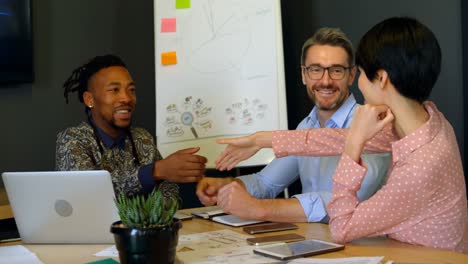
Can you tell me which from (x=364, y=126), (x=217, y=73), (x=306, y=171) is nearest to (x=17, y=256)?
(x=364, y=126)

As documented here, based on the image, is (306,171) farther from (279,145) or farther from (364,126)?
(364,126)

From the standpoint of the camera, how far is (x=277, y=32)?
9.19 feet

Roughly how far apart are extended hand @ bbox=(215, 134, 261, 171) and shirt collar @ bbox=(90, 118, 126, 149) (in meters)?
0.69

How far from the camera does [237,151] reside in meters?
1.79

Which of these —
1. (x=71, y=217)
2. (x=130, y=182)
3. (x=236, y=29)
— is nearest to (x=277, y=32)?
(x=236, y=29)

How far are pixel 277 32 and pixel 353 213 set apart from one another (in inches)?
61.9

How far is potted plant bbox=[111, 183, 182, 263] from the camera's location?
108cm

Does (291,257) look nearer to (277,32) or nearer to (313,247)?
(313,247)

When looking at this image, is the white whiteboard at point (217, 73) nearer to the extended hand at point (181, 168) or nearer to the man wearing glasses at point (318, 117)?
the man wearing glasses at point (318, 117)

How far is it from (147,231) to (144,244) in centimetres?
3

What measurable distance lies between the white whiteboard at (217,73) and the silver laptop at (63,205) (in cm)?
150

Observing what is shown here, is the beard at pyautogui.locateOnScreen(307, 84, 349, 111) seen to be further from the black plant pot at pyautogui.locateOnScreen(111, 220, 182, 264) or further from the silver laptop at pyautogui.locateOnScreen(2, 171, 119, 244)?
the black plant pot at pyautogui.locateOnScreen(111, 220, 182, 264)

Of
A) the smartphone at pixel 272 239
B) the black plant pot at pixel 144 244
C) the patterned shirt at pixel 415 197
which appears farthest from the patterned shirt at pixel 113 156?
the black plant pot at pixel 144 244

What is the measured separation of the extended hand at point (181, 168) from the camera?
204 centimetres
